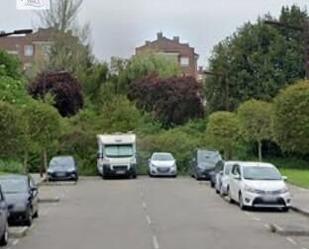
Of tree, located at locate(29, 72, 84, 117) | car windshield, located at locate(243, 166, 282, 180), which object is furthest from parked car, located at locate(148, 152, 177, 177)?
car windshield, located at locate(243, 166, 282, 180)

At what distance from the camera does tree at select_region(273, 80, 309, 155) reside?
33625 millimetres

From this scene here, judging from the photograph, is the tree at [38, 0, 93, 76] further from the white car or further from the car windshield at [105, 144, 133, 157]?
the white car

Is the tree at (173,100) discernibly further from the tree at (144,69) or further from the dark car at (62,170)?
the dark car at (62,170)

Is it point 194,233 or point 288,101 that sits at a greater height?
point 288,101

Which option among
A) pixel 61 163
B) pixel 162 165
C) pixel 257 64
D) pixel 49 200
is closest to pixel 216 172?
pixel 49 200

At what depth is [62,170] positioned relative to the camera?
60188mm

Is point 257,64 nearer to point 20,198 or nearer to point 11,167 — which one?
point 11,167

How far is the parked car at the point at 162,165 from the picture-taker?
66.9 metres

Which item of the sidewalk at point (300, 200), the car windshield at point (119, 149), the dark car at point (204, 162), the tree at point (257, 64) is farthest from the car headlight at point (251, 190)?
the tree at point (257, 64)

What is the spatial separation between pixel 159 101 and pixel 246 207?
2431 inches

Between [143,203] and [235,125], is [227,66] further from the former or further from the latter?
[143,203]

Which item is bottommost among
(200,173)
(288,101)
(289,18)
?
(200,173)

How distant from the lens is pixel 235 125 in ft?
227

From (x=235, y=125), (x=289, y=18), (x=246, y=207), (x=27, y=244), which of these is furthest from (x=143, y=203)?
(x=289, y=18)
